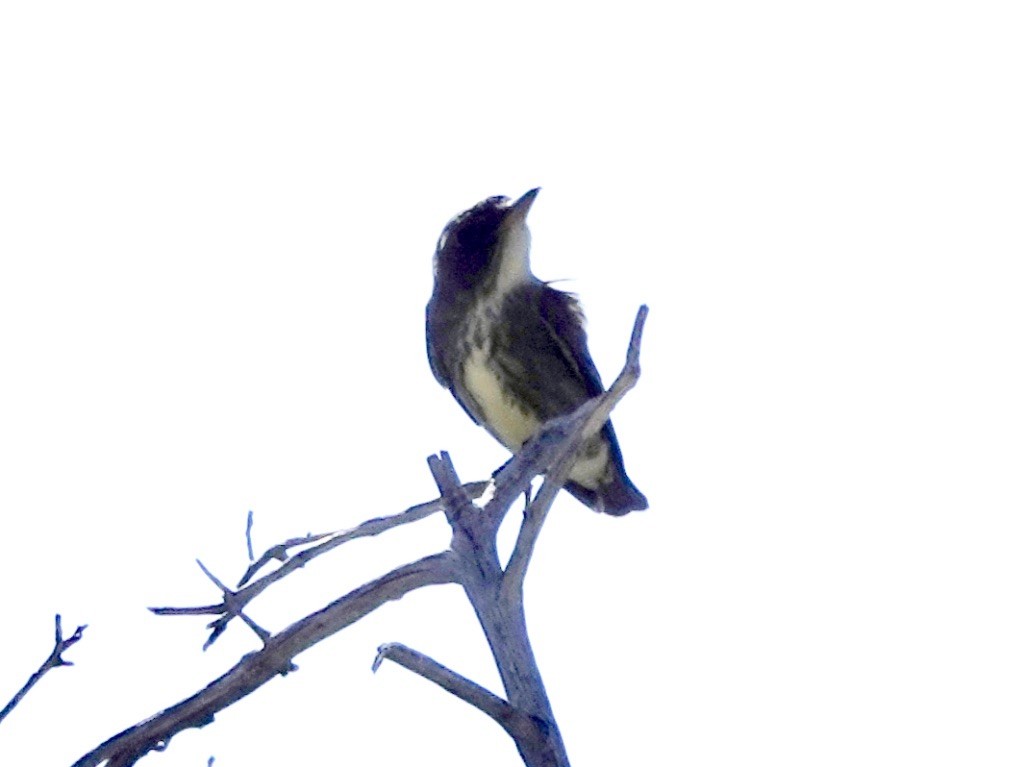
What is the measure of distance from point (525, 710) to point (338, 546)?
1.02m

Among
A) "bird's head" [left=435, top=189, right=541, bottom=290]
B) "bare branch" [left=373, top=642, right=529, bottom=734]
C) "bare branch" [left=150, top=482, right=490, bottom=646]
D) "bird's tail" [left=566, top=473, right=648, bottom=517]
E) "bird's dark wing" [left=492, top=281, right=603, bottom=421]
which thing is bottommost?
"bare branch" [left=373, top=642, right=529, bottom=734]

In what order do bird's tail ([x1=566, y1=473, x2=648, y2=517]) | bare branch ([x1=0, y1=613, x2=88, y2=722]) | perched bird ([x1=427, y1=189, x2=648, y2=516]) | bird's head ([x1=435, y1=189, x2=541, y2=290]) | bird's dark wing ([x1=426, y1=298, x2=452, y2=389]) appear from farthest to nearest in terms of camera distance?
bird's tail ([x1=566, y1=473, x2=648, y2=517])
bird's dark wing ([x1=426, y1=298, x2=452, y2=389])
bird's head ([x1=435, y1=189, x2=541, y2=290])
perched bird ([x1=427, y1=189, x2=648, y2=516])
bare branch ([x1=0, y1=613, x2=88, y2=722])

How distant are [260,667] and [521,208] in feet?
13.8

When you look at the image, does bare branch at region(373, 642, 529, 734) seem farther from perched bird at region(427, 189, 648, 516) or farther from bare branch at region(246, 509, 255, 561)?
perched bird at region(427, 189, 648, 516)

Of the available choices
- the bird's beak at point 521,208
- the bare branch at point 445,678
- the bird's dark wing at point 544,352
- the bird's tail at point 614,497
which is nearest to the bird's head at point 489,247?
the bird's beak at point 521,208

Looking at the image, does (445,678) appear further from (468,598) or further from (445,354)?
(445,354)

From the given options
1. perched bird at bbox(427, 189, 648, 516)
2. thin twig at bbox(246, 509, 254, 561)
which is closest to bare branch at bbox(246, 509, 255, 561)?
thin twig at bbox(246, 509, 254, 561)

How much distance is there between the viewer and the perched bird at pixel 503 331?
921 cm

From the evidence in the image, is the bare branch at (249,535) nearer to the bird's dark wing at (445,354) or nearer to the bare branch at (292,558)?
the bare branch at (292,558)

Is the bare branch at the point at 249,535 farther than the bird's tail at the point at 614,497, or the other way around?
the bird's tail at the point at 614,497

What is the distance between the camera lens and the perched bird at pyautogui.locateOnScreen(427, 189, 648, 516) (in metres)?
9.21

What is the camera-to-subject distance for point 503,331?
9211mm

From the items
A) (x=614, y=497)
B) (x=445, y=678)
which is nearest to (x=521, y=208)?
(x=614, y=497)

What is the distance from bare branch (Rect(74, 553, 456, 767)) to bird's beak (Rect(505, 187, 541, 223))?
145 inches
